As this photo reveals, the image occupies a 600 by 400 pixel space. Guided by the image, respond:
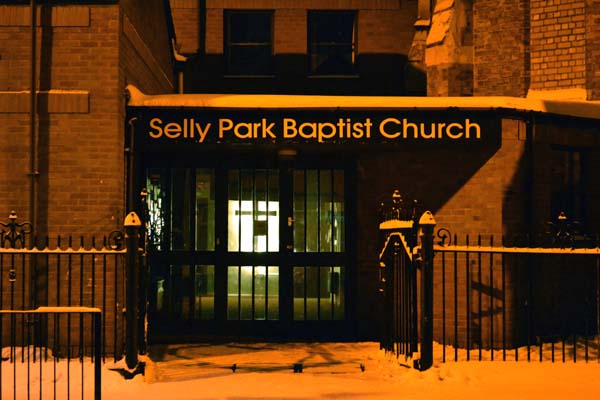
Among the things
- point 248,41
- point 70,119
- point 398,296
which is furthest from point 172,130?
point 248,41

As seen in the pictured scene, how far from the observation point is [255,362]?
28.2 feet

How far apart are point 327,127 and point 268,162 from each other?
1391 mm

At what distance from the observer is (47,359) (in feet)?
26.6

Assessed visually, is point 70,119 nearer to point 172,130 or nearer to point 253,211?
point 172,130

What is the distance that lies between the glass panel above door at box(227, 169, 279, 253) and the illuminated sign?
1192 millimetres

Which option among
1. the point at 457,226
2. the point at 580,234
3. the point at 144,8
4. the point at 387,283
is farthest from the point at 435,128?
the point at 144,8

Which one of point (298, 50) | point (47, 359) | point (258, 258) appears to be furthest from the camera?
point (298, 50)

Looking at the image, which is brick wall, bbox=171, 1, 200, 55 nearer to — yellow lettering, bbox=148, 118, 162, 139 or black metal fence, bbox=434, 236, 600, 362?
yellow lettering, bbox=148, 118, 162, 139

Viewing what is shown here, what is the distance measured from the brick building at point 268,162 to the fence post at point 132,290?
4.52ft

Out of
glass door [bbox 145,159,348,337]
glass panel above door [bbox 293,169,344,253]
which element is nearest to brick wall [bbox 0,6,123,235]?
glass door [bbox 145,159,348,337]

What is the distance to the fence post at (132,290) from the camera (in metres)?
7.39

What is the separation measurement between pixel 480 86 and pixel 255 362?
7.64 meters

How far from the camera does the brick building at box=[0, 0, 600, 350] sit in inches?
340

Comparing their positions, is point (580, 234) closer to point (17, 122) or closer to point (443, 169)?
point (443, 169)
